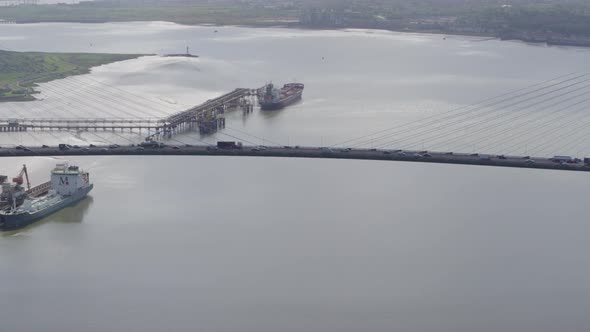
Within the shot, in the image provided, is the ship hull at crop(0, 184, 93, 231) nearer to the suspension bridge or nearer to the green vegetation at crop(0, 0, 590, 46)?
the suspension bridge

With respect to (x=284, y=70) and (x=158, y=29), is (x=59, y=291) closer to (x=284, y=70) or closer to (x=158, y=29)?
(x=284, y=70)

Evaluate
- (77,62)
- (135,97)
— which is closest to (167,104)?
(135,97)

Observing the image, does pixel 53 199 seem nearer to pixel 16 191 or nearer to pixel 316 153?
pixel 16 191

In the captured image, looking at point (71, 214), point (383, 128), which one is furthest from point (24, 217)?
point (383, 128)

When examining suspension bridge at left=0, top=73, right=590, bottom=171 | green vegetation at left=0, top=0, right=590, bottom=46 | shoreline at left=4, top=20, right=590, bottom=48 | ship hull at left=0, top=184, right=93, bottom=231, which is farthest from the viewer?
green vegetation at left=0, top=0, right=590, bottom=46

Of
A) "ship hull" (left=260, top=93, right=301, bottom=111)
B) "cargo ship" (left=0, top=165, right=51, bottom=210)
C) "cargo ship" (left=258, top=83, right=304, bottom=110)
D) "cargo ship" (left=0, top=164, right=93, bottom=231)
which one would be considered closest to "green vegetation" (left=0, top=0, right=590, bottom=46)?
"cargo ship" (left=258, top=83, right=304, bottom=110)

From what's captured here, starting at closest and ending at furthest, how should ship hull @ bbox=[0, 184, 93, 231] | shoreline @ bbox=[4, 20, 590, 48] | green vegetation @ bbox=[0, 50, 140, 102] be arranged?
ship hull @ bbox=[0, 184, 93, 231] < green vegetation @ bbox=[0, 50, 140, 102] < shoreline @ bbox=[4, 20, 590, 48]

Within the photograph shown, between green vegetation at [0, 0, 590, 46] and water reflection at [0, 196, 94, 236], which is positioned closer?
water reflection at [0, 196, 94, 236]
